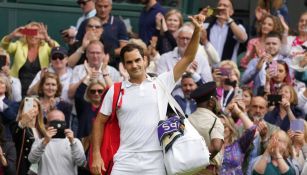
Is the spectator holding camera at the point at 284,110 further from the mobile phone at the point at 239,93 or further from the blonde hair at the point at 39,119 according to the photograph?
the blonde hair at the point at 39,119

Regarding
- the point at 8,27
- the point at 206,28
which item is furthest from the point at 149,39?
the point at 8,27

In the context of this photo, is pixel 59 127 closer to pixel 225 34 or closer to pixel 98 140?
pixel 98 140

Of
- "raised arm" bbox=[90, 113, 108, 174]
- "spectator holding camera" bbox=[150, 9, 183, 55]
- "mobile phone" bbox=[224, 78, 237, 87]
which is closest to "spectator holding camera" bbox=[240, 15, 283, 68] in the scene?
"spectator holding camera" bbox=[150, 9, 183, 55]

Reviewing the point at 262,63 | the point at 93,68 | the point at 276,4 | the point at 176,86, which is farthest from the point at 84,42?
the point at 276,4

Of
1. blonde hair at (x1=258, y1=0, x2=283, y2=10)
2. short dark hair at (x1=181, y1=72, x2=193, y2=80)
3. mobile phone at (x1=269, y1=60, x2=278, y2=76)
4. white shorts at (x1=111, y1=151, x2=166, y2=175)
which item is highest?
blonde hair at (x1=258, y1=0, x2=283, y2=10)

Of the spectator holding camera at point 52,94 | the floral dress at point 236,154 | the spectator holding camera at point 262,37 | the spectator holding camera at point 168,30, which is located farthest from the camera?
the spectator holding camera at point 262,37

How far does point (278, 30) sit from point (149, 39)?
1805 millimetres

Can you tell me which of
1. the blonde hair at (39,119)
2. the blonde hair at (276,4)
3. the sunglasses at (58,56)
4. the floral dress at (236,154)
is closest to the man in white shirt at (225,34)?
the blonde hair at (276,4)

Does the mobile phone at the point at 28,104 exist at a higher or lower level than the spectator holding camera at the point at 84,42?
lower

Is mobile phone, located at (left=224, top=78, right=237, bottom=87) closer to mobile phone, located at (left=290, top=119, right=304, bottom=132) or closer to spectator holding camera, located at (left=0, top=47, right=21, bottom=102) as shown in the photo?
mobile phone, located at (left=290, top=119, right=304, bottom=132)

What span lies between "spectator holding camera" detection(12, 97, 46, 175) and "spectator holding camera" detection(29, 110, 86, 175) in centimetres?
22

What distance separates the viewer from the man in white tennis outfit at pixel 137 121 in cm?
1234

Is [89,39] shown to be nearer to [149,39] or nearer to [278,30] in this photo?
[149,39]

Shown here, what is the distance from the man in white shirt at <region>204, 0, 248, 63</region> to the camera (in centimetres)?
1880
